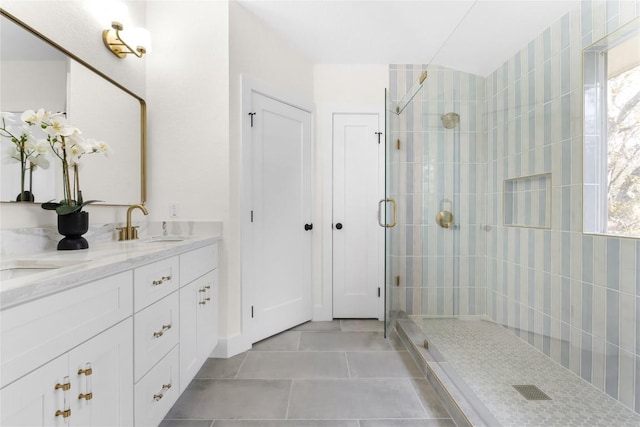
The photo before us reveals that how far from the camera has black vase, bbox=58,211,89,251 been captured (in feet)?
4.73

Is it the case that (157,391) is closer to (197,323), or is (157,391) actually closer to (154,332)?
(154,332)

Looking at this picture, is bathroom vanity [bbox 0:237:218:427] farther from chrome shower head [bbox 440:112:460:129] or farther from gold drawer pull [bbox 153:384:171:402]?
chrome shower head [bbox 440:112:460:129]

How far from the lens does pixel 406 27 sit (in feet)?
8.56

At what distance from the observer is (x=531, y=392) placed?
1.29 m

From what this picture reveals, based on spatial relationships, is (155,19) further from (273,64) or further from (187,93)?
(273,64)

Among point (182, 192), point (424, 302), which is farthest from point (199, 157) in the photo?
point (424, 302)

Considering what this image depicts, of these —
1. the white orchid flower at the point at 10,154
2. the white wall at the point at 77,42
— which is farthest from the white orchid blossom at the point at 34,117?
the white wall at the point at 77,42

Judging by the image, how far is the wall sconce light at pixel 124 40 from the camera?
1908mm

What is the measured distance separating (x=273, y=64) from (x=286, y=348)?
231 centimetres

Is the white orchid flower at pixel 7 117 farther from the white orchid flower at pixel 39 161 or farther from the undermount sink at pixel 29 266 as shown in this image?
the undermount sink at pixel 29 266

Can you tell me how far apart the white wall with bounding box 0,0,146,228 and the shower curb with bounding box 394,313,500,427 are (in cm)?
212

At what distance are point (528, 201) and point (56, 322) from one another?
1.63 meters

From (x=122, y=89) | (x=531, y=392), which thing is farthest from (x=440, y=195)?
(x=122, y=89)

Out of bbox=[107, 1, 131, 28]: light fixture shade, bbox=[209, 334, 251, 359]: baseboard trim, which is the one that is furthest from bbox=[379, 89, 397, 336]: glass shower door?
bbox=[107, 1, 131, 28]: light fixture shade
